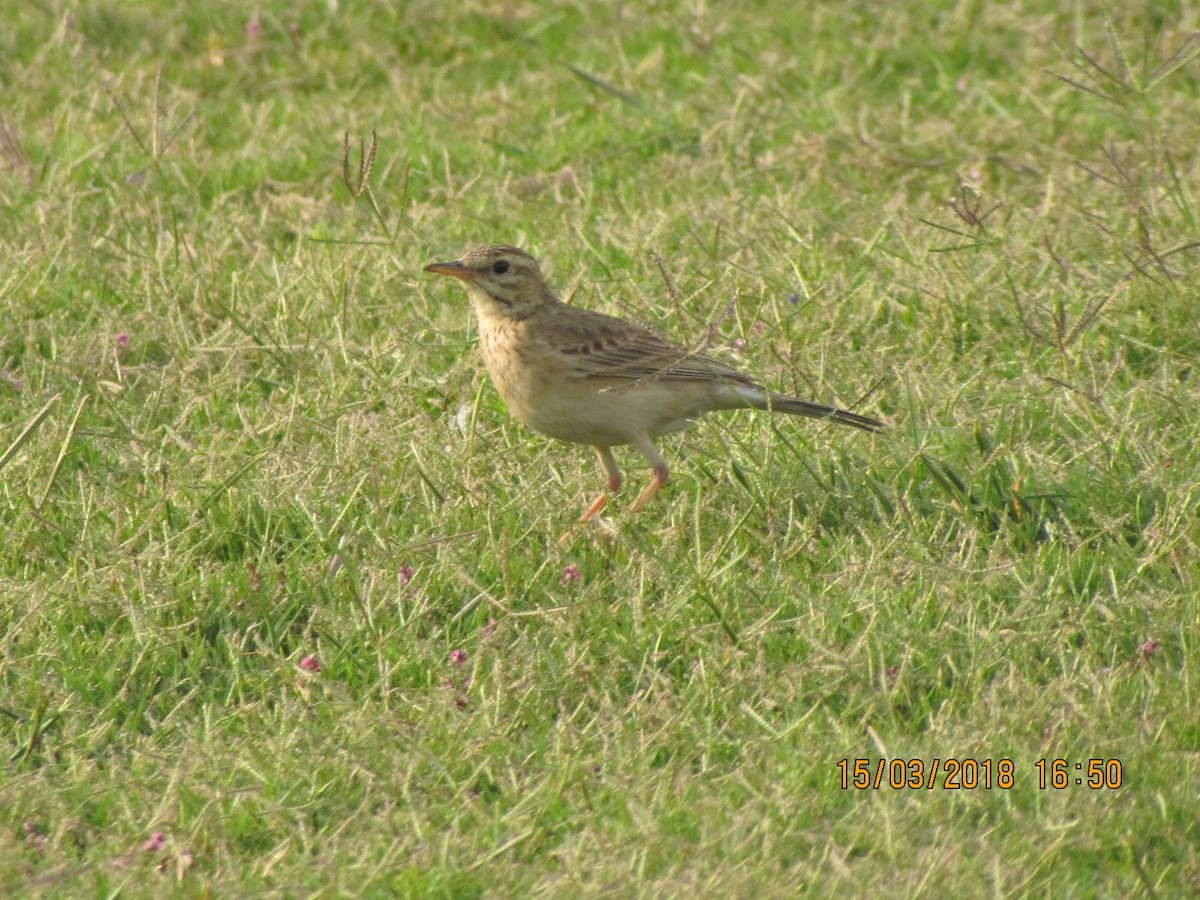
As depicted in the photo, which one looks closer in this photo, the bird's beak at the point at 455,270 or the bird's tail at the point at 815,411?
the bird's tail at the point at 815,411

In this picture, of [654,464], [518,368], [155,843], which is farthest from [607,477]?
[155,843]

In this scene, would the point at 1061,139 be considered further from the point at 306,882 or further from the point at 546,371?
the point at 306,882

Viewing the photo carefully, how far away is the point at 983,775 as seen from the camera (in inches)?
166

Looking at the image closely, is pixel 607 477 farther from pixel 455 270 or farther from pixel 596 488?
pixel 455 270

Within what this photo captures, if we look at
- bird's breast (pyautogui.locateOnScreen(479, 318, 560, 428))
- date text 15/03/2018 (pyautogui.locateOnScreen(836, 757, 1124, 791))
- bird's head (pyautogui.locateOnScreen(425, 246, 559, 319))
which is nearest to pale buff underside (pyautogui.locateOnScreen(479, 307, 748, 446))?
bird's breast (pyautogui.locateOnScreen(479, 318, 560, 428))

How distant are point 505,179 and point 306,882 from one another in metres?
5.13

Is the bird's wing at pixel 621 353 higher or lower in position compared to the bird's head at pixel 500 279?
lower

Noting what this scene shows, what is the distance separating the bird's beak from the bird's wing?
374 millimetres

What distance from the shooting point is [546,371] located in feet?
19.4

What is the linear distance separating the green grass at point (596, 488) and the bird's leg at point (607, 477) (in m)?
0.09

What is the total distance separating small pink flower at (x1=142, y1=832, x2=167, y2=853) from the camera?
406 centimetres

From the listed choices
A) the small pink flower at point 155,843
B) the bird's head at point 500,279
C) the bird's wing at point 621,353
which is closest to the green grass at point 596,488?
the small pink flower at point 155,843

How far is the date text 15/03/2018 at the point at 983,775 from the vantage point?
4.19m

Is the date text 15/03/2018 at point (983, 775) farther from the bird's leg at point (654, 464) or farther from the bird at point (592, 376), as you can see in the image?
the bird's leg at point (654, 464)
